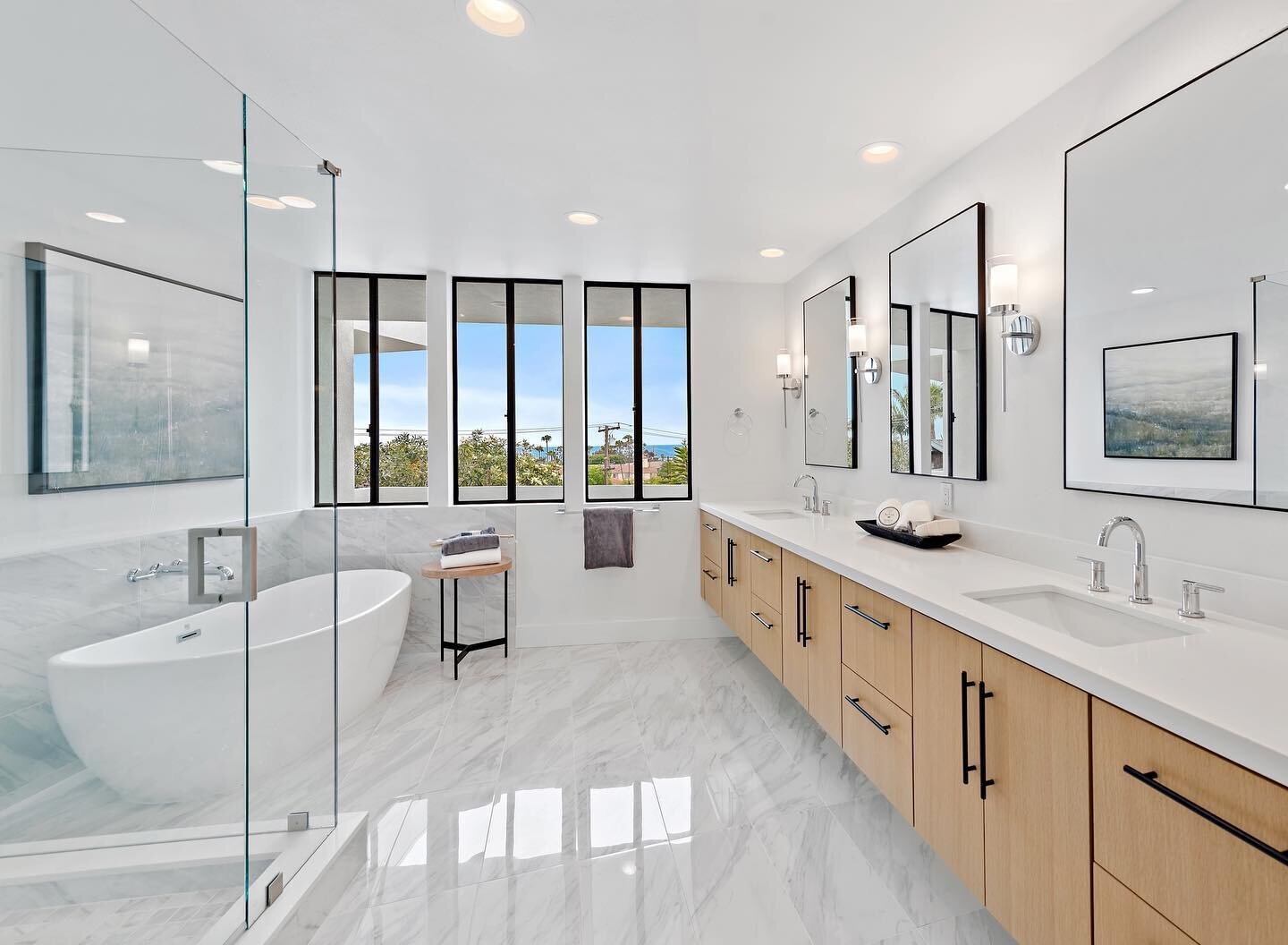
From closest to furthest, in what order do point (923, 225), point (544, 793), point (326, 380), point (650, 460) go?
point (326, 380), point (544, 793), point (923, 225), point (650, 460)

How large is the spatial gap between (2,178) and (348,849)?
1834mm

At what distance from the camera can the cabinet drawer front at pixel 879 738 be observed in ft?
5.08

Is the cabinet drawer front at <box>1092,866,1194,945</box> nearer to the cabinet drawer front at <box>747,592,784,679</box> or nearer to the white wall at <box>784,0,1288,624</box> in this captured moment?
the white wall at <box>784,0,1288,624</box>

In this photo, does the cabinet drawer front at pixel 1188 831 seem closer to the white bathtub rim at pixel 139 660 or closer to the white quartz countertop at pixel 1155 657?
the white quartz countertop at pixel 1155 657

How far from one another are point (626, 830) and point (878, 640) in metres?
1.07

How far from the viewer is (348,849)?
167 centimetres

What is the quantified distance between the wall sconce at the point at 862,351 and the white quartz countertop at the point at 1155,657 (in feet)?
3.97

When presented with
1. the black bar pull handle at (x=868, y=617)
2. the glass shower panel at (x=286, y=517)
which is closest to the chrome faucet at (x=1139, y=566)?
the black bar pull handle at (x=868, y=617)

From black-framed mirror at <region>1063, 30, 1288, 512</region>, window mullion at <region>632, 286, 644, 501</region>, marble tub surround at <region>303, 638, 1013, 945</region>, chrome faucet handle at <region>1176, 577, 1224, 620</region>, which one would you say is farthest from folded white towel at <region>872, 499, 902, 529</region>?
window mullion at <region>632, 286, 644, 501</region>

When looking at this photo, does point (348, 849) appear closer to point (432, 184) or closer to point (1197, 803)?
point (1197, 803)

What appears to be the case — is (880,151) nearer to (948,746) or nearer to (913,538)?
(913,538)

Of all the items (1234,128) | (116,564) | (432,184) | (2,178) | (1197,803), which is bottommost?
(1197,803)

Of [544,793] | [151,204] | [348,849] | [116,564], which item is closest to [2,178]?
[151,204]

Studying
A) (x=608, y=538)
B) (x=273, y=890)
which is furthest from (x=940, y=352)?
(x=273, y=890)
